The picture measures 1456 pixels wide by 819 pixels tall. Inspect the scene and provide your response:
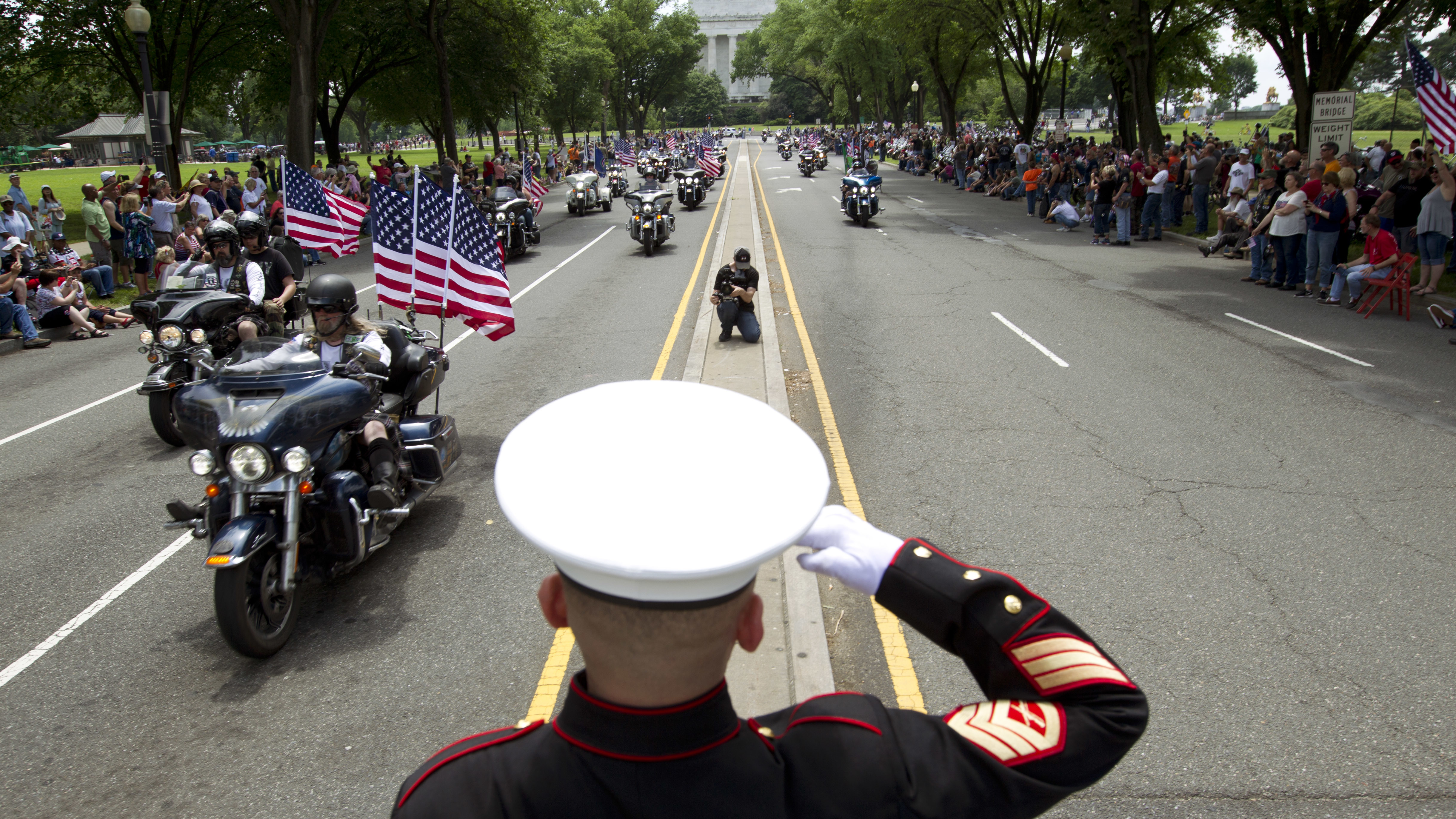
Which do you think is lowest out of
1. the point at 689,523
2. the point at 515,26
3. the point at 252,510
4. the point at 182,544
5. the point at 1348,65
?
the point at 182,544

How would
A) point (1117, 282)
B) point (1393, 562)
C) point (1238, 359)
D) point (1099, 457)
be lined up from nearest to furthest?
point (1393, 562), point (1099, 457), point (1238, 359), point (1117, 282)

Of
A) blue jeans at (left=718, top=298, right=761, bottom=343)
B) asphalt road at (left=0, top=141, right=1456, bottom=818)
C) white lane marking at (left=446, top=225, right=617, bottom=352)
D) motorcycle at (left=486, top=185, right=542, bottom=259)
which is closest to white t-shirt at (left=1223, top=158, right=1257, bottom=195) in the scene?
asphalt road at (left=0, top=141, right=1456, bottom=818)

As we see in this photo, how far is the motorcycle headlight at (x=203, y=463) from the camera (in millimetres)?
4469

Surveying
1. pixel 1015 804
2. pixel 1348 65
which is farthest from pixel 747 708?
pixel 1348 65

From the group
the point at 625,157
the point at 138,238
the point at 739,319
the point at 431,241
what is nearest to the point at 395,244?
the point at 431,241

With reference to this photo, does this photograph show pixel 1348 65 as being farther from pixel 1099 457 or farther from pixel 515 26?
pixel 515 26

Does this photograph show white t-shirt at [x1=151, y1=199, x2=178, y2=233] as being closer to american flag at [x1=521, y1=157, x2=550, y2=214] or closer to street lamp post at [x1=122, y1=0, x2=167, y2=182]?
street lamp post at [x1=122, y1=0, x2=167, y2=182]

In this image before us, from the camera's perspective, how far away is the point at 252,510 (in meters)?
4.62

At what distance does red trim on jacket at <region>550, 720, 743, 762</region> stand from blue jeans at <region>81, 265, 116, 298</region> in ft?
60.2

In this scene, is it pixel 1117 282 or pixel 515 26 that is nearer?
pixel 1117 282

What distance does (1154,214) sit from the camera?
20.3m

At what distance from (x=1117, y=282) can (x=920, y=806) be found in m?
15.3

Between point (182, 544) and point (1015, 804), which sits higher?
point (1015, 804)

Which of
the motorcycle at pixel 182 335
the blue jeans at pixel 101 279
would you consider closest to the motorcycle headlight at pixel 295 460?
the motorcycle at pixel 182 335
